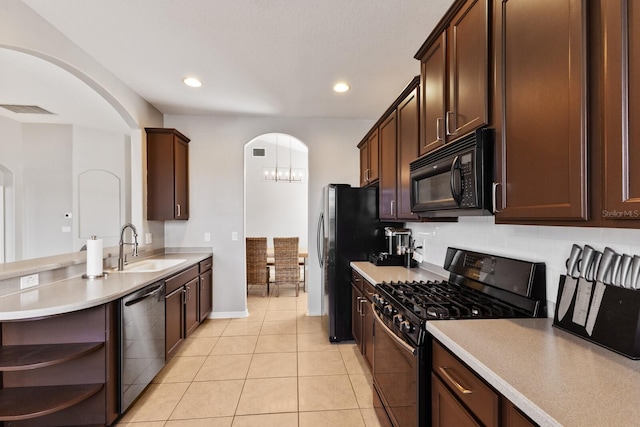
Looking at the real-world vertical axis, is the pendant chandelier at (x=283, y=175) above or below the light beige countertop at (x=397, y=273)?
above

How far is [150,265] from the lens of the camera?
3.11 meters

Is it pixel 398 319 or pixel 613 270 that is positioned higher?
pixel 613 270

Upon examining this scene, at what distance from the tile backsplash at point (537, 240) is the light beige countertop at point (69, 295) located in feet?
7.88

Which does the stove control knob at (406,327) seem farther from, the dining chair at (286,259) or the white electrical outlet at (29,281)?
the dining chair at (286,259)

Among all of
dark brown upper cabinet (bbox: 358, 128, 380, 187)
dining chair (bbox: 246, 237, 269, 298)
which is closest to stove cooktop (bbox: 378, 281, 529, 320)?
dark brown upper cabinet (bbox: 358, 128, 380, 187)

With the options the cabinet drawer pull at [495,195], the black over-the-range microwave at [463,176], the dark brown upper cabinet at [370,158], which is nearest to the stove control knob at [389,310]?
the black over-the-range microwave at [463,176]

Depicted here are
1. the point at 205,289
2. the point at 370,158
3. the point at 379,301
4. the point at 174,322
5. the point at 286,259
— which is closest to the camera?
the point at 379,301

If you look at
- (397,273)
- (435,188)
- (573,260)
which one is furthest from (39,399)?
(573,260)

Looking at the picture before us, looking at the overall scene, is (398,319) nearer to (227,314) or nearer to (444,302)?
(444,302)

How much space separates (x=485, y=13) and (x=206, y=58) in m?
2.18

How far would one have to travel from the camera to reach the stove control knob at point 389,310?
1.68m

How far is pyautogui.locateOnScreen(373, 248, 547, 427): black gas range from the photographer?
1373 mm

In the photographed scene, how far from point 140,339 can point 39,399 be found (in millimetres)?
584

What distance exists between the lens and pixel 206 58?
2545 mm
